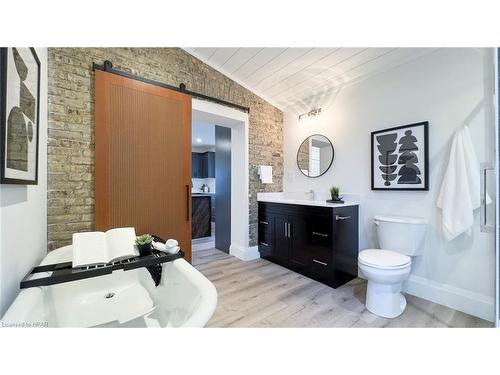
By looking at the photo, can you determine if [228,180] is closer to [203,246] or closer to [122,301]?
[203,246]

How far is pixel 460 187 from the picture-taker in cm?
149

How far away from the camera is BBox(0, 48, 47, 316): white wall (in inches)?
29.7

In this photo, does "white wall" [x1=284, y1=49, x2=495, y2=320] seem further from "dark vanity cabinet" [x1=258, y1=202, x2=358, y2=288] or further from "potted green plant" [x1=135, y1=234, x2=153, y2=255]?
"potted green plant" [x1=135, y1=234, x2=153, y2=255]

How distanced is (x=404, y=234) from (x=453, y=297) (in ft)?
1.90

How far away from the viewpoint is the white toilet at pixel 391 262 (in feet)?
4.82

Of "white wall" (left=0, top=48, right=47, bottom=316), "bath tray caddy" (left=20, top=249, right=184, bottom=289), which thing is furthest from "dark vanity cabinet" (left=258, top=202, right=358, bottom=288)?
"white wall" (left=0, top=48, right=47, bottom=316)

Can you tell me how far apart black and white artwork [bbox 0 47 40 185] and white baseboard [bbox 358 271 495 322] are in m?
2.79

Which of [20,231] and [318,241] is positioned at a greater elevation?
[20,231]

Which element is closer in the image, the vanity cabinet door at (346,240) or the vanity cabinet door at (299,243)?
the vanity cabinet door at (346,240)

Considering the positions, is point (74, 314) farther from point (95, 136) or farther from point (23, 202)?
point (95, 136)

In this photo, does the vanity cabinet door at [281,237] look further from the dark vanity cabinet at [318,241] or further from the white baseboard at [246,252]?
the white baseboard at [246,252]

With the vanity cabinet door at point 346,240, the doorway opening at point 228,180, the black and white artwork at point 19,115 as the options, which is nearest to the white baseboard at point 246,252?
the doorway opening at point 228,180

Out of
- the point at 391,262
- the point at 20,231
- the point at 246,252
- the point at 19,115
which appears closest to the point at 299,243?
the point at 246,252

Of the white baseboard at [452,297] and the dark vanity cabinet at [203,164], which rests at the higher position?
the dark vanity cabinet at [203,164]
